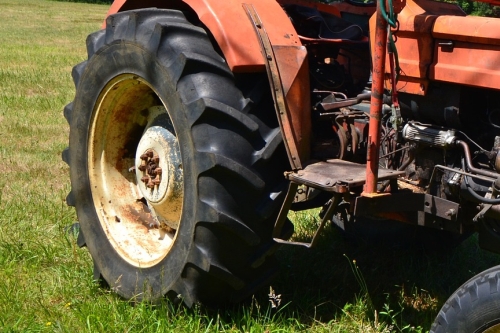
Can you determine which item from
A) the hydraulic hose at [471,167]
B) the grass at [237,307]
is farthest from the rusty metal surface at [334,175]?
the grass at [237,307]

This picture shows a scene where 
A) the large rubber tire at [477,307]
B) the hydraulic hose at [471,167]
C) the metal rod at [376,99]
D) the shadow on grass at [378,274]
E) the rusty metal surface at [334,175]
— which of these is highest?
the metal rod at [376,99]

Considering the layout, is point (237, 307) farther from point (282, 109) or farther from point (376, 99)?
point (376, 99)

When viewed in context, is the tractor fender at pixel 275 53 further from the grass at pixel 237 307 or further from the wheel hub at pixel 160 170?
the grass at pixel 237 307

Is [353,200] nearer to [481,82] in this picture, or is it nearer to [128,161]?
[481,82]

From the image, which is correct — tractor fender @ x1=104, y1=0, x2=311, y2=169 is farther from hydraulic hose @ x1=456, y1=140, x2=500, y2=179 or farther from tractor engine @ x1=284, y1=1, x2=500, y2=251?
hydraulic hose @ x1=456, y1=140, x2=500, y2=179

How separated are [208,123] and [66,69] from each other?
10293 mm

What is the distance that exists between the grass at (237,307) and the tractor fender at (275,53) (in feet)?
2.64

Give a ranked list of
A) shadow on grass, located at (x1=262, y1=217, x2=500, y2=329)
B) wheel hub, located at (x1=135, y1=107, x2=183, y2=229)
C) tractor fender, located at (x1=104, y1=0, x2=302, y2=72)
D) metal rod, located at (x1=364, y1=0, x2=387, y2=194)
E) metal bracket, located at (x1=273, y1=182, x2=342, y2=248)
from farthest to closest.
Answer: shadow on grass, located at (x1=262, y1=217, x2=500, y2=329) → wheel hub, located at (x1=135, y1=107, x2=183, y2=229) → tractor fender, located at (x1=104, y1=0, x2=302, y2=72) → metal bracket, located at (x1=273, y1=182, x2=342, y2=248) → metal rod, located at (x1=364, y1=0, x2=387, y2=194)

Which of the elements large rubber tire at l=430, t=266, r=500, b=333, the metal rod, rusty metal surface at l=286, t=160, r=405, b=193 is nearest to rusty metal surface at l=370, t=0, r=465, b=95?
the metal rod

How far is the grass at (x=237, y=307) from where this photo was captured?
3.30m

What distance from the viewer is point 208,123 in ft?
9.86

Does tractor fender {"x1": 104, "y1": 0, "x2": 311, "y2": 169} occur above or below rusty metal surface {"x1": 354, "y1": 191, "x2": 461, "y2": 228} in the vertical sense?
above

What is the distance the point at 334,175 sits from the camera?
2.92 m

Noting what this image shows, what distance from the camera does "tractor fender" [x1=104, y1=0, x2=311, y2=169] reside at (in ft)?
9.87
